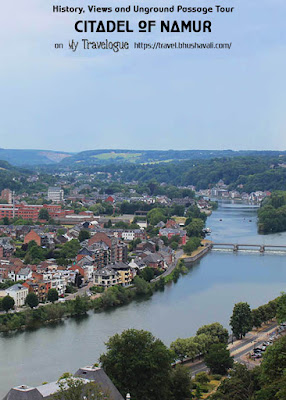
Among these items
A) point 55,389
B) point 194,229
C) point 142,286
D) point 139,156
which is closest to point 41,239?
point 142,286

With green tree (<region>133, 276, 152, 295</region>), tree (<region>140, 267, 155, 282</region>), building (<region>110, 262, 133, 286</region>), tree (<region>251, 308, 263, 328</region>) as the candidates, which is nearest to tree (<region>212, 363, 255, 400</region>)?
tree (<region>251, 308, 263, 328</region>)

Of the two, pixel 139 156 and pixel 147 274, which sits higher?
pixel 139 156

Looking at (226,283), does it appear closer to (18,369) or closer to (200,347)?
(200,347)

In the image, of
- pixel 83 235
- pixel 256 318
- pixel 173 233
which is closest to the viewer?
pixel 256 318

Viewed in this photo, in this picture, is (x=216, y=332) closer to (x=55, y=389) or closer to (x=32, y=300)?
(x=32, y=300)

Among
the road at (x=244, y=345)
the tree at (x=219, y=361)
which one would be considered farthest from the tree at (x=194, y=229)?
the tree at (x=219, y=361)

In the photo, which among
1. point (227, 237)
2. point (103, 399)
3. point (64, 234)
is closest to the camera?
point (103, 399)

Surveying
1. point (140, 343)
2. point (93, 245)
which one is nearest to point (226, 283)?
point (93, 245)
